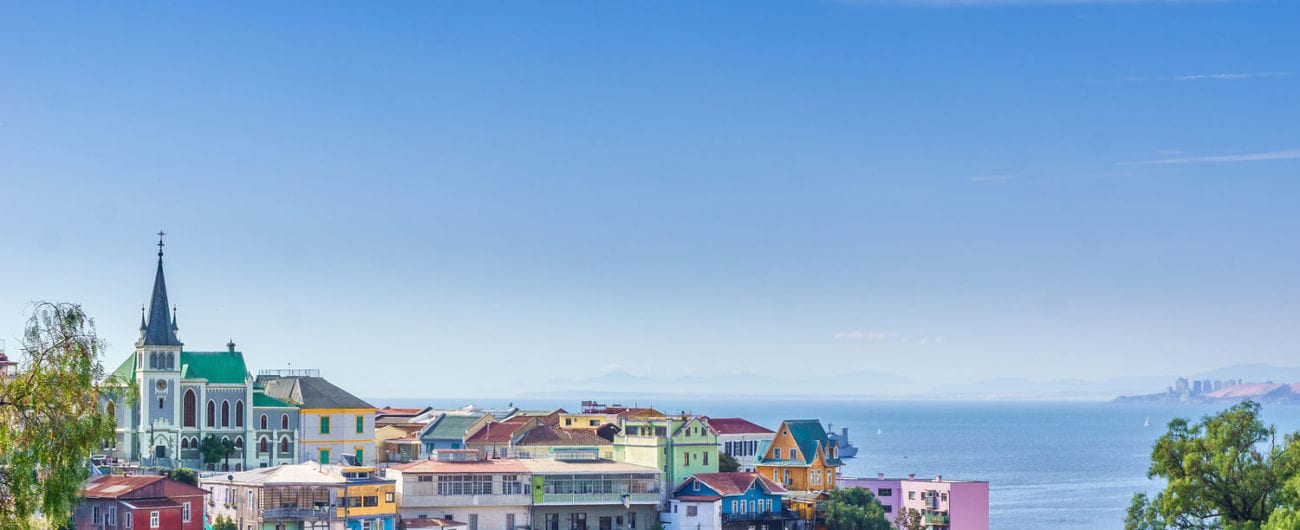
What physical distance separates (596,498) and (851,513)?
1338 centimetres

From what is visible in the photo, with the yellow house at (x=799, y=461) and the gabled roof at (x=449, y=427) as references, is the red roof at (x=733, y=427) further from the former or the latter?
the gabled roof at (x=449, y=427)

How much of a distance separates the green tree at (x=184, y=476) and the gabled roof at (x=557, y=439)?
2051 cm

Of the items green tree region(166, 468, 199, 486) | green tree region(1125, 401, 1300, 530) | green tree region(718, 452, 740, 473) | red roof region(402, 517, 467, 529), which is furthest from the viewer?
green tree region(718, 452, 740, 473)

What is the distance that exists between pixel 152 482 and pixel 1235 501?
43.6m

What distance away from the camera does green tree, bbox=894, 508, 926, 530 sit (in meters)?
94.4

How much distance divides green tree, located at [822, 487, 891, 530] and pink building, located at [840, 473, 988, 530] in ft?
17.3

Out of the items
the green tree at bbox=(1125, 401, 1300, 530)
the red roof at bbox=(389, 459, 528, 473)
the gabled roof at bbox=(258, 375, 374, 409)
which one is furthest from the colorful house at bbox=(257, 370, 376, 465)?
the green tree at bbox=(1125, 401, 1300, 530)

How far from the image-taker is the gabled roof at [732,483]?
8788 centimetres

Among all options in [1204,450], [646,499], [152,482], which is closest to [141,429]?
[152,482]

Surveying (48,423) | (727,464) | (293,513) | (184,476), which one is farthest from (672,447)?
(48,423)

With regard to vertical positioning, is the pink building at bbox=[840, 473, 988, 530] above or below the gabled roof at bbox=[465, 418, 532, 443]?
below

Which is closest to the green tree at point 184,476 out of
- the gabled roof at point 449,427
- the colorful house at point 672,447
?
the colorful house at point 672,447

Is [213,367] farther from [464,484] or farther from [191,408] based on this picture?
[464,484]

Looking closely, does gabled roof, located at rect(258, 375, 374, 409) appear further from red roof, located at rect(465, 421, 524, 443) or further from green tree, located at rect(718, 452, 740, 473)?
green tree, located at rect(718, 452, 740, 473)
